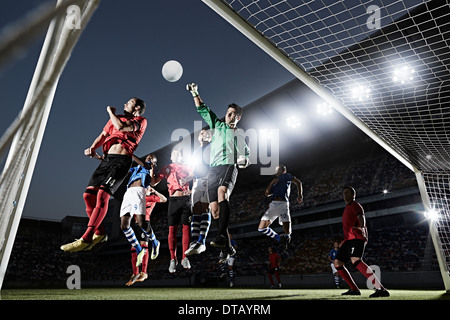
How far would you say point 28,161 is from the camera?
7.13ft

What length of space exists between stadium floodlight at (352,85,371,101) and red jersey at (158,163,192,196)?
9.94 ft

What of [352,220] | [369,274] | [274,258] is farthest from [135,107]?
[274,258]

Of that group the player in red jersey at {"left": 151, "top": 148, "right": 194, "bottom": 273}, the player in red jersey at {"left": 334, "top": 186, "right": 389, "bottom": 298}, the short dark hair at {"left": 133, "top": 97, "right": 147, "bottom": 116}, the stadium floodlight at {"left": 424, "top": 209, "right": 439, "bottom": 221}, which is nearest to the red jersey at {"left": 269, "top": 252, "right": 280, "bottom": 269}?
the stadium floodlight at {"left": 424, "top": 209, "right": 439, "bottom": 221}

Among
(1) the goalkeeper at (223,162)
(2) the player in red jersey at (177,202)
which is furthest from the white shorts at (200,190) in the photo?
(1) the goalkeeper at (223,162)

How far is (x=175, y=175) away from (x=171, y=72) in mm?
1764

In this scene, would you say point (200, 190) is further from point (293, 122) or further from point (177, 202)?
point (293, 122)

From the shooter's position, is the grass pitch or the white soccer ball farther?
the white soccer ball

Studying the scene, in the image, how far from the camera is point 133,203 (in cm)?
433

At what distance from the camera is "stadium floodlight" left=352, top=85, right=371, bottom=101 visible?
4195mm

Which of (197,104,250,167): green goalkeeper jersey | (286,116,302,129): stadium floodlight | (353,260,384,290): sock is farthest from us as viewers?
(286,116,302,129): stadium floodlight

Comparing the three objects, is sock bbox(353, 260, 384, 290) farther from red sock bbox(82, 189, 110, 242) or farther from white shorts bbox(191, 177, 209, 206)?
red sock bbox(82, 189, 110, 242)

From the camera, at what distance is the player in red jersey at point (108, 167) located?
2.96 meters

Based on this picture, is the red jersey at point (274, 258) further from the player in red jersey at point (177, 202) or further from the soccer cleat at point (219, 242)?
the soccer cleat at point (219, 242)
